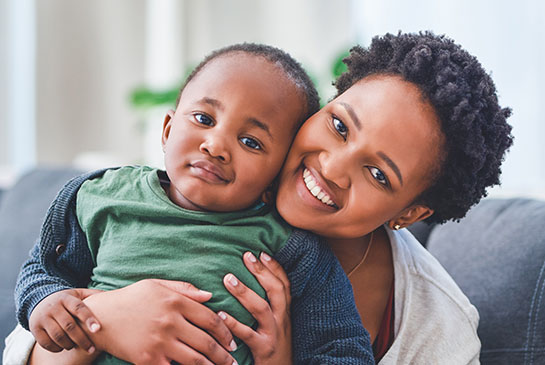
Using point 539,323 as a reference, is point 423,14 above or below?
above

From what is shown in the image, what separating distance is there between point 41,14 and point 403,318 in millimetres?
3069

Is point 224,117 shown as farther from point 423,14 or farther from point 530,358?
point 423,14

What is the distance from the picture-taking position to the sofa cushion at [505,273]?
1.32 m

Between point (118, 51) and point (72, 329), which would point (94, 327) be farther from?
point (118, 51)

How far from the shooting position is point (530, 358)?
4.26 ft

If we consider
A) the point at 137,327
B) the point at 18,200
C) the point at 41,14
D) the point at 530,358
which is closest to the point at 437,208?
the point at 530,358

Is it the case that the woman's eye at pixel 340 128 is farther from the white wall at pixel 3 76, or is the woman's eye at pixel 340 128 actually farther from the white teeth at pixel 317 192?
the white wall at pixel 3 76

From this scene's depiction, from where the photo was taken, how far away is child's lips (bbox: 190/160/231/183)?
3.62 feet

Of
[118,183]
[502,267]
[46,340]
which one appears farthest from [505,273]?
[46,340]

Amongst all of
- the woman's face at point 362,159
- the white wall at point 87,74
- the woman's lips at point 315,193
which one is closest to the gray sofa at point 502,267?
the woman's face at point 362,159

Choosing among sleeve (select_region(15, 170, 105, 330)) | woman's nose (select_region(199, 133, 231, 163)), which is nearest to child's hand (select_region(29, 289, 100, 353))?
sleeve (select_region(15, 170, 105, 330))

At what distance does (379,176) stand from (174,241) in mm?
392

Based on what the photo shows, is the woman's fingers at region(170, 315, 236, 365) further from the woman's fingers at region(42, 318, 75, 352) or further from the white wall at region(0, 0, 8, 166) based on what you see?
the white wall at region(0, 0, 8, 166)

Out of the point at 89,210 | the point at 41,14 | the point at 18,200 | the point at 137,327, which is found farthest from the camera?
the point at 41,14
